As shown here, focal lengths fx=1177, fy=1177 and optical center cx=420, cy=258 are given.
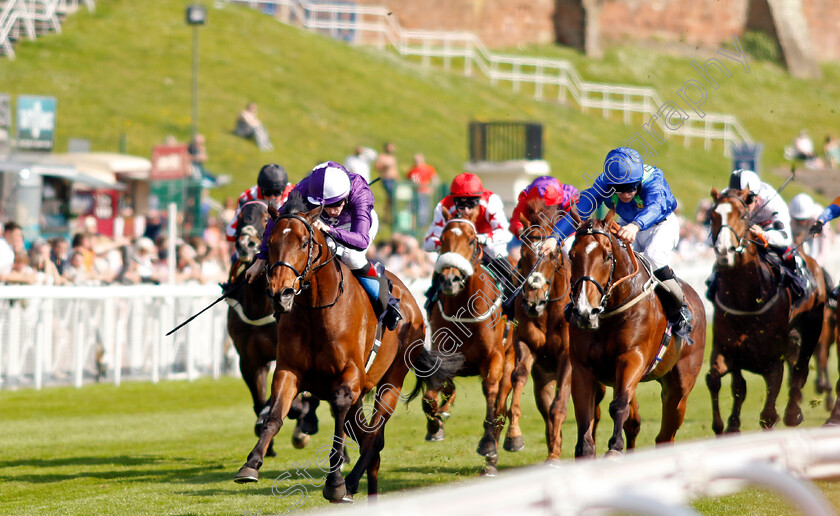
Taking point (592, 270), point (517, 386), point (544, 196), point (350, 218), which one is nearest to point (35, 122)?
point (544, 196)

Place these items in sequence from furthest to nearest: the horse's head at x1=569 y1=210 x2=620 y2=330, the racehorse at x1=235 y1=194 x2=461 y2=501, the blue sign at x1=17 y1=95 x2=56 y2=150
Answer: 1. the blue sign at x1=17 y1=95 x2=56 y2=150
2. the horse's head at x1=569 y1=210 x2=620 y2=330
3. the racehorse at x1=235 y1=194 x2=461 y2=501

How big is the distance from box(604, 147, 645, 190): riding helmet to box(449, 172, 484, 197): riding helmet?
5.85 ft

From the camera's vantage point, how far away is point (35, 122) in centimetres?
1683

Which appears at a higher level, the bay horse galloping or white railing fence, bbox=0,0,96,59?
white railing fence, bbox=0,0,96,59

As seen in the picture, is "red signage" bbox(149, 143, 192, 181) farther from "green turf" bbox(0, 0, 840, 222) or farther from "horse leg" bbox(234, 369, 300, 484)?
"horse leg" bbox(234, 369, 300, 484)

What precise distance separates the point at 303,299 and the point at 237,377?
8.07m

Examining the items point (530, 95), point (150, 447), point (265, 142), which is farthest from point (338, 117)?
point (150, 447)

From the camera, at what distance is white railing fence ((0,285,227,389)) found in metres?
11.7

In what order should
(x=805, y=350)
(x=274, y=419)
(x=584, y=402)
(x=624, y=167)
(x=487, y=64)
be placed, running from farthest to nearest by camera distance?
(x=487, y=64) → (x=805, y=350) → (x=624, y=167) → (x=584, y=402) → (x=274, y=419)

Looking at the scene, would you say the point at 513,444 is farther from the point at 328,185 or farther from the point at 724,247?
the point at 328,185

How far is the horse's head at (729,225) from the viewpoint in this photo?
8016 mm

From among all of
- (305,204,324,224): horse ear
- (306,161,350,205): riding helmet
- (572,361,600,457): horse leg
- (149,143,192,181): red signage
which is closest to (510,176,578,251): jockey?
(572,361,600,457): horse leg

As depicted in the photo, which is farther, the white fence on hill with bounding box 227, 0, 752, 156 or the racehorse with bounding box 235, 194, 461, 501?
the white fence on hill with bounding box 227, 0, 752, 156

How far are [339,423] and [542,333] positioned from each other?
2.43 metres
